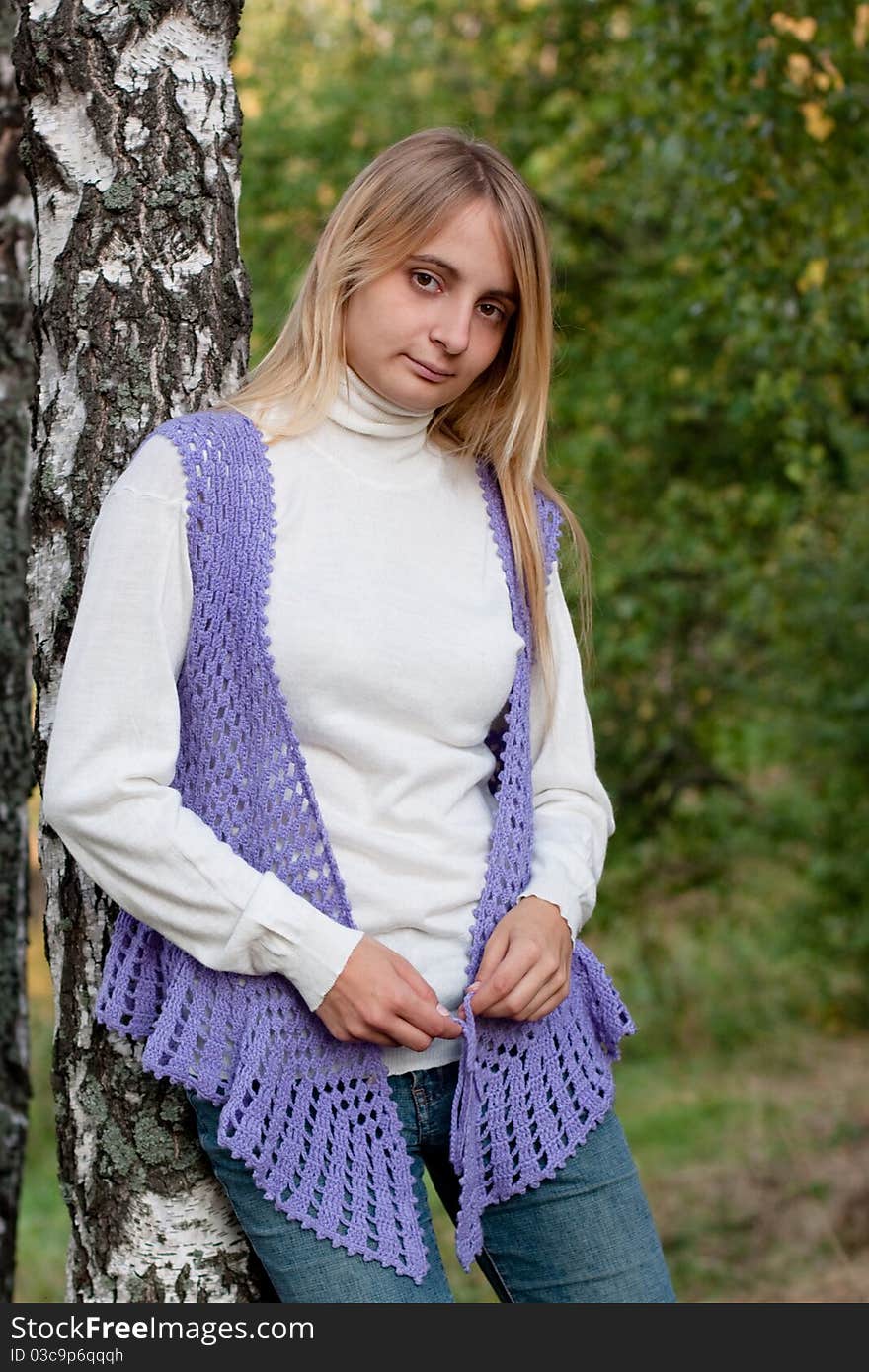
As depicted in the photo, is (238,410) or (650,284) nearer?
(238,410)

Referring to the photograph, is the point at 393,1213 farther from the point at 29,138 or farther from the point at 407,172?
the point at 29,138

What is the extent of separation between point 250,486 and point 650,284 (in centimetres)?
460

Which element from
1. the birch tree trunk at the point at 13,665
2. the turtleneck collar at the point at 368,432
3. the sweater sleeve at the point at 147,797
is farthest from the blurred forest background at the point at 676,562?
the sweater sleeve at the point at 147,797

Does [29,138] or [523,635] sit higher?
[29,138]

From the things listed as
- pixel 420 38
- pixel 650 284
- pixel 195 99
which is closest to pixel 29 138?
pixel 195 99

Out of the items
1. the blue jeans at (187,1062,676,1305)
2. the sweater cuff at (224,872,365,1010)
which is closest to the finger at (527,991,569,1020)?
the blue jeans at (187,1062,676,1305)

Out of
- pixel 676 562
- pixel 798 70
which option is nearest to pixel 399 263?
pixel 798 70

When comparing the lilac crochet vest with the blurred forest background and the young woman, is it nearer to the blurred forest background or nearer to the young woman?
the young woman

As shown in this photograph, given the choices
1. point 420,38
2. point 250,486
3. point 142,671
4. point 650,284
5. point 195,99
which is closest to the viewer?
point 142,671

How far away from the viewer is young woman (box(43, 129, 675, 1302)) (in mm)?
1662

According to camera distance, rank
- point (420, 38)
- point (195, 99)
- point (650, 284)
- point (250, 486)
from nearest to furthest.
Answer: point (250, 486) → point (195, 99) → point (650, 284) → point (420, 38)

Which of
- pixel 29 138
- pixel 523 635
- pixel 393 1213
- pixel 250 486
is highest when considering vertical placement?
pixel 29 138

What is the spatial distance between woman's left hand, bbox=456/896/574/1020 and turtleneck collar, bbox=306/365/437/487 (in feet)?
1.88

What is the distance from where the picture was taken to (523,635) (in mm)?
1979
